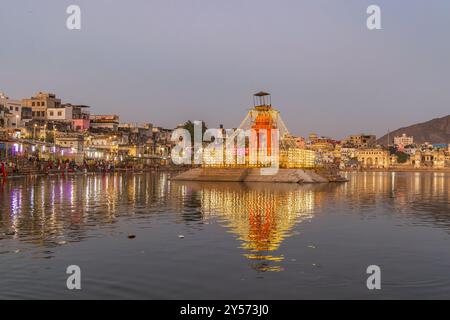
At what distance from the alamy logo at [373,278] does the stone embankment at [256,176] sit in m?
54.6

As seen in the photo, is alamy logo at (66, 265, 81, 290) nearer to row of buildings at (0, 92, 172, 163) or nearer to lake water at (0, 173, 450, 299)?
lake water at (0, 173, 450, 299)

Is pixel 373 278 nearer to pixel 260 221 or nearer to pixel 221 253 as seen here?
pixel 221 253

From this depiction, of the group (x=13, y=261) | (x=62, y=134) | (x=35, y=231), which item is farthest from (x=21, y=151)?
(x=13, y=261)

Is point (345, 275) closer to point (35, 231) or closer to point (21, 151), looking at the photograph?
point (35, 231)

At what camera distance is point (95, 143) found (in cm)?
13612

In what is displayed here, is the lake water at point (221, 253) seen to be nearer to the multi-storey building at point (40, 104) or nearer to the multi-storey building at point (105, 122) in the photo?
the multi-storey building at point (40, 104)

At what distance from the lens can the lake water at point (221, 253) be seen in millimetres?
11906

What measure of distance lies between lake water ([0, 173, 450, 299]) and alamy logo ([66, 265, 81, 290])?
0.47ft

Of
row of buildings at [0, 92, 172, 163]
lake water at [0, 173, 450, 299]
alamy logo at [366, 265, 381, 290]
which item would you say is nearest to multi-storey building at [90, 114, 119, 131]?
row of buildings at [0, 92, 172, 163]

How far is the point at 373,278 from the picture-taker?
12.9 m

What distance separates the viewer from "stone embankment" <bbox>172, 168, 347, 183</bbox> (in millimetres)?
69500

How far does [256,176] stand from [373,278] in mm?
58773

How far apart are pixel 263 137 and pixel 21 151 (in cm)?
4344

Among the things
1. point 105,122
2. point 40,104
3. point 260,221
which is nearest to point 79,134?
point 40,104
